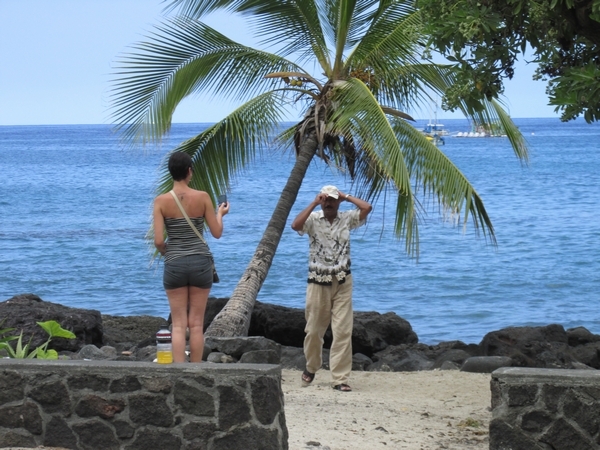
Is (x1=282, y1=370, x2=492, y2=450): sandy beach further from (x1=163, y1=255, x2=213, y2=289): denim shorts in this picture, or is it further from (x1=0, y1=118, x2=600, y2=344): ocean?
(x1=0, y1=118, x2=600, y2=344): ocean

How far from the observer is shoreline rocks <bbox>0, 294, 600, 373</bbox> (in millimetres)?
11078

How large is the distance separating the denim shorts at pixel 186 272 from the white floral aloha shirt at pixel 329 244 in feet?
5.91

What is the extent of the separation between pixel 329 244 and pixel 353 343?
4.45 m

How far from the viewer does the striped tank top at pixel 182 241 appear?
724 cm

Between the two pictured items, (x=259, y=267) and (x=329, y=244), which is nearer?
(x=329, y=244)

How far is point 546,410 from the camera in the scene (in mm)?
6273

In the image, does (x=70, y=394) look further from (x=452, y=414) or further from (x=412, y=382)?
(x=412, y=382)

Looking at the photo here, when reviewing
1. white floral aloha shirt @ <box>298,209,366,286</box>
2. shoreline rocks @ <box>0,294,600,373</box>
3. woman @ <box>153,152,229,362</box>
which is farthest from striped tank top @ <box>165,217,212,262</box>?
shoreline rocks @ <box>0,294,600,373</box>

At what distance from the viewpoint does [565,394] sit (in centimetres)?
624

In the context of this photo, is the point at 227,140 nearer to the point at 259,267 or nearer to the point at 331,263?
the point at 259,267

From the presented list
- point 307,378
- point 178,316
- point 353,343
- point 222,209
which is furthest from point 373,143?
point 178,316

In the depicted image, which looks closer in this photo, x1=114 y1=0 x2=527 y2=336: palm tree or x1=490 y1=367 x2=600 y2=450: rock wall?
x1=490 y1=367 x2=600 y2=450: rock wall

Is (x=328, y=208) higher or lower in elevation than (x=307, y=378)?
higher

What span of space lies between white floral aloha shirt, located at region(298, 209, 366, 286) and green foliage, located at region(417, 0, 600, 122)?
Result: 1.56m
